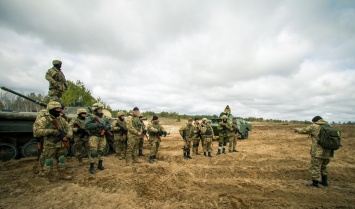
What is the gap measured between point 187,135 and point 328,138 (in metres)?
5.19

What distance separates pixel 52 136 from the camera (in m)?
5.24

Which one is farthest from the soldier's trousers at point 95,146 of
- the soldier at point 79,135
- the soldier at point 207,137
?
the soldier at point 207,137

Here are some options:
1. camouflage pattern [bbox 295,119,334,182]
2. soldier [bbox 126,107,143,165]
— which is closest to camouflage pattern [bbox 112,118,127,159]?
soldier [bbox 126,107,143,165]

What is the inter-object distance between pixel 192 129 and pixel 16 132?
6781mm

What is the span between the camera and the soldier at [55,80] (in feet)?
23.1

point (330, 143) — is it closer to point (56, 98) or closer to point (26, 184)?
point (26, 184)

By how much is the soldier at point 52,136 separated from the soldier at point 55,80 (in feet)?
6.40

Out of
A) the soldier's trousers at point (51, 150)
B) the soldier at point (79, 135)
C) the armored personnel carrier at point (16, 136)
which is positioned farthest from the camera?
the armored personnel carrier at point (16, 136)

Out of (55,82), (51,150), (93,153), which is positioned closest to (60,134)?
(51,150)

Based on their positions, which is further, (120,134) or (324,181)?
(120,134)

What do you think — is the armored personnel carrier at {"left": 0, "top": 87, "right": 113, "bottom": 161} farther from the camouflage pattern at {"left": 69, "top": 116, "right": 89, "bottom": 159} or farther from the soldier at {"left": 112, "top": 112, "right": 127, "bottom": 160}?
the soldier at {"left": 112, "top": 112, "right": 127, "bottom": 160}

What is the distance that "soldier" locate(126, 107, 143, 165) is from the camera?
7.51 metres

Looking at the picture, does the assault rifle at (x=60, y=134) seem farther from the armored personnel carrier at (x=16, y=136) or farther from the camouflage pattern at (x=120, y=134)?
the armored personnel carrier at (x=16, y=136)

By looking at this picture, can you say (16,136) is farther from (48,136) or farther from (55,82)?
(48,136)
